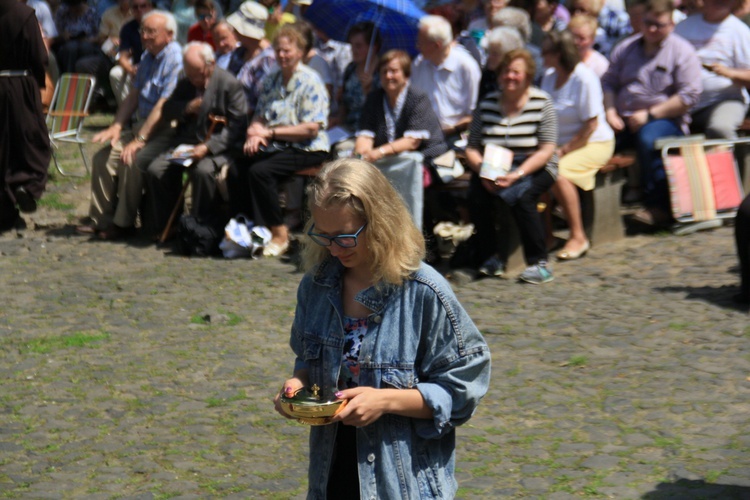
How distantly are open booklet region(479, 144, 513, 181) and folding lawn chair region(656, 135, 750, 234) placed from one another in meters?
1.64

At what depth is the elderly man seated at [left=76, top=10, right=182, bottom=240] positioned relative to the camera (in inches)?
401

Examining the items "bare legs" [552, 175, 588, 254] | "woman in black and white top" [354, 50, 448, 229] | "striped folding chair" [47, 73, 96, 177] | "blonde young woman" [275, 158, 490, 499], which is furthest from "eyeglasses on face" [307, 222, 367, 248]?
"striped folding chair" [47, 73, 96, 177]

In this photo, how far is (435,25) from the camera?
9.33m

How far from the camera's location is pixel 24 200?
10.5 m

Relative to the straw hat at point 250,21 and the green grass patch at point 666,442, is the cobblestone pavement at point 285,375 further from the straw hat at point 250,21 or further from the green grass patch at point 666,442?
the straw hat at point 250,21

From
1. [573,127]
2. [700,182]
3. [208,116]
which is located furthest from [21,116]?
[700,182]

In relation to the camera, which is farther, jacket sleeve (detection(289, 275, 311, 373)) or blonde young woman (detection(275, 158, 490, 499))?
jacket sleeve (detection(289, 275, 311, 373))

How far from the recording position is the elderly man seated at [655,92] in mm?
9336

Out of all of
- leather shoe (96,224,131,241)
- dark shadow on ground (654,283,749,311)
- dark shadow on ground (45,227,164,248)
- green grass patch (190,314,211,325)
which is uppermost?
dark shadow on ground (654,283,749,311)

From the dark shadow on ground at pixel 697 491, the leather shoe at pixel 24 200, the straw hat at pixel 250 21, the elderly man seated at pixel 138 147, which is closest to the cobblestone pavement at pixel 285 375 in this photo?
the dark shadow on ground at pixel 697 491

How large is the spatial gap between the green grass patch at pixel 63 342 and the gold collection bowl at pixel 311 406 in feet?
14.2

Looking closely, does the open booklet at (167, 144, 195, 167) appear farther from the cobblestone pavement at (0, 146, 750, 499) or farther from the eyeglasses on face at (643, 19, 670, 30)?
the eyeglasses on face at (643, 19, 670, 30)

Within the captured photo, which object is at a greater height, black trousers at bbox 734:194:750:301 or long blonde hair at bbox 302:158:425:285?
long blonde hair at bbox 302:158:425:285

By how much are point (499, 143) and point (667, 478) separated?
12.5 ft
